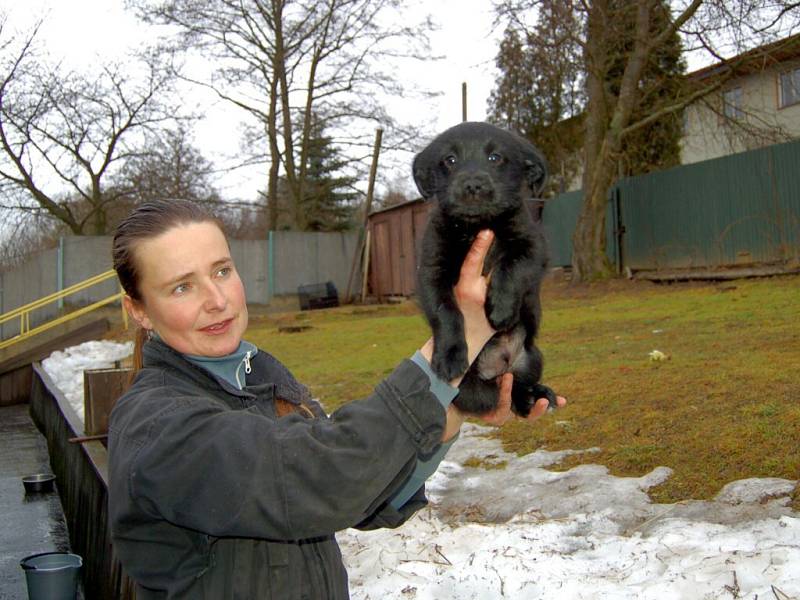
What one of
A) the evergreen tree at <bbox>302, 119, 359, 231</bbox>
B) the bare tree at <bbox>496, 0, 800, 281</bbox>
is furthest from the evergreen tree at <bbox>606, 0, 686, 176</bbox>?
the evergreen tree at <bbox>302, 119, 359, 231</bbox>

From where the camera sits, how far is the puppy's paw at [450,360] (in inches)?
64.6

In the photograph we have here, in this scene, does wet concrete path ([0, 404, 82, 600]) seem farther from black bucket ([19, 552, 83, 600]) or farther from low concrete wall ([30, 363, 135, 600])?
black bucket ([19, 552, 83, 600])

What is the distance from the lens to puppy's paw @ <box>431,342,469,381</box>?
164 cm

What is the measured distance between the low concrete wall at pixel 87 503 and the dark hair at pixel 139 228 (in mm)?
1798

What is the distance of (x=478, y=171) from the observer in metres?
2.32

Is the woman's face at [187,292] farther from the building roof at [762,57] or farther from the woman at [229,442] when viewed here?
the building roof at [762,57]

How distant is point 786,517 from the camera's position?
348 cm

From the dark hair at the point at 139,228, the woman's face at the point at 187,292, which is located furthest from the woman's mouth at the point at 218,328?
the dark hair at the point at 139,228

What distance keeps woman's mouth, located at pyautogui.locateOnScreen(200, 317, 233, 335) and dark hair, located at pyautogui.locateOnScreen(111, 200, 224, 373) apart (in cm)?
21

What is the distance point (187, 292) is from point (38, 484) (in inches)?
223

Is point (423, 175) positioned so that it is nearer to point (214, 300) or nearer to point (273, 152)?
point (214, 300)

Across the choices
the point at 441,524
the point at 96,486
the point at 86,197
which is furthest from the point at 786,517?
the point at 86,197

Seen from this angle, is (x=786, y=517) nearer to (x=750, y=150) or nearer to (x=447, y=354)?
(x=447, y=354)

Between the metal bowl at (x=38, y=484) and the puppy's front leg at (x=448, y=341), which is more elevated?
the puppy's front leg at (x=448, y=341)
